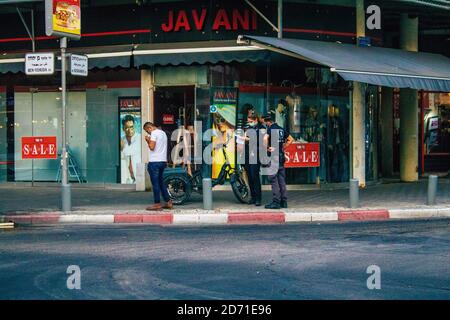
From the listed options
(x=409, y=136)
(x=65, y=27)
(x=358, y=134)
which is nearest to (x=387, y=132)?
(x=409, y=136)

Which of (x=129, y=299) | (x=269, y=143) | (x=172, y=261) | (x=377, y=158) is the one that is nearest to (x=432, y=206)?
(x=269, y=143)

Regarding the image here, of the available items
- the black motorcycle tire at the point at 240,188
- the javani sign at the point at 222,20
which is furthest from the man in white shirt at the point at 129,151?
the black motorcycle tire at the point at 240,188

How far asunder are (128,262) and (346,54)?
894 cm

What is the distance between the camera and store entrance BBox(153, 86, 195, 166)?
17.1 m

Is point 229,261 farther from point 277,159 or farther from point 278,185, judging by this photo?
point 278,185

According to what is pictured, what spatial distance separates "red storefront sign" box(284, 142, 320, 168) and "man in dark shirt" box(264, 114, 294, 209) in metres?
3.59

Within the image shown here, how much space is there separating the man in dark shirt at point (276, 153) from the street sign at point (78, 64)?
3625mm

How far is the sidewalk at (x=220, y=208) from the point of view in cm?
1261

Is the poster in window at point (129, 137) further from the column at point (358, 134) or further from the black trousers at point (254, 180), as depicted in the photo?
the column at point (358, 134)

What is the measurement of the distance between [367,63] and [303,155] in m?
3.09

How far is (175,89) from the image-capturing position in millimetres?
17172

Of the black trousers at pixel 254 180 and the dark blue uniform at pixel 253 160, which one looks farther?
the black trousers at pixel 254 180

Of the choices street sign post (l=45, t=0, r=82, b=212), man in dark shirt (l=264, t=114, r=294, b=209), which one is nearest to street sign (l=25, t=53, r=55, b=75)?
street sign post (l=45, t=0, r=82, b=212)

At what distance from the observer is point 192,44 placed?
1630cm
